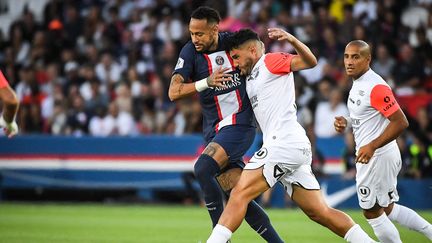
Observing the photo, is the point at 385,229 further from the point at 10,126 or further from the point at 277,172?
the point at 10,126

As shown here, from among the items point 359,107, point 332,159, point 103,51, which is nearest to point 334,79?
point 332,159

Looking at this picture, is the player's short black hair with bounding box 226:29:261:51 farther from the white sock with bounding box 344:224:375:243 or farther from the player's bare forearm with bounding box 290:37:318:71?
the white sock with bounding box 344:224:375:243

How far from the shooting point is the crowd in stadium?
19.7 metres

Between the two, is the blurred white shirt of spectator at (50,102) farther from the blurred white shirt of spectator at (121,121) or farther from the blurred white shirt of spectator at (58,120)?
the blurred white shirt of spectator at (121,121)

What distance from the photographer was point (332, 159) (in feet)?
63.6

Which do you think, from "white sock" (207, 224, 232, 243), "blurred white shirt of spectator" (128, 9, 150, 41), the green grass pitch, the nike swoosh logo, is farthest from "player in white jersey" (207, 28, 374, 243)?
"blurred white shirt of spectator" (128, 9, 150, 41)

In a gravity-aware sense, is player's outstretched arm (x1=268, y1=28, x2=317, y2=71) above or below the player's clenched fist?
above

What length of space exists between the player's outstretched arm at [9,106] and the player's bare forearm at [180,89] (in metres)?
1.72

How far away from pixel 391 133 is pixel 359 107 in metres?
0.61

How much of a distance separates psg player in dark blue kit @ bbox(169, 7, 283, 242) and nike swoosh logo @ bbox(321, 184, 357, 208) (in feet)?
28.7

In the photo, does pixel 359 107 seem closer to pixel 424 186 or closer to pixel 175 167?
pixel 424 186

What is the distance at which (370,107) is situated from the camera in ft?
32.1

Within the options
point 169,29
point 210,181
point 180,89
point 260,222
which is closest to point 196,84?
point 180,89

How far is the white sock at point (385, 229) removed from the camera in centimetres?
984
